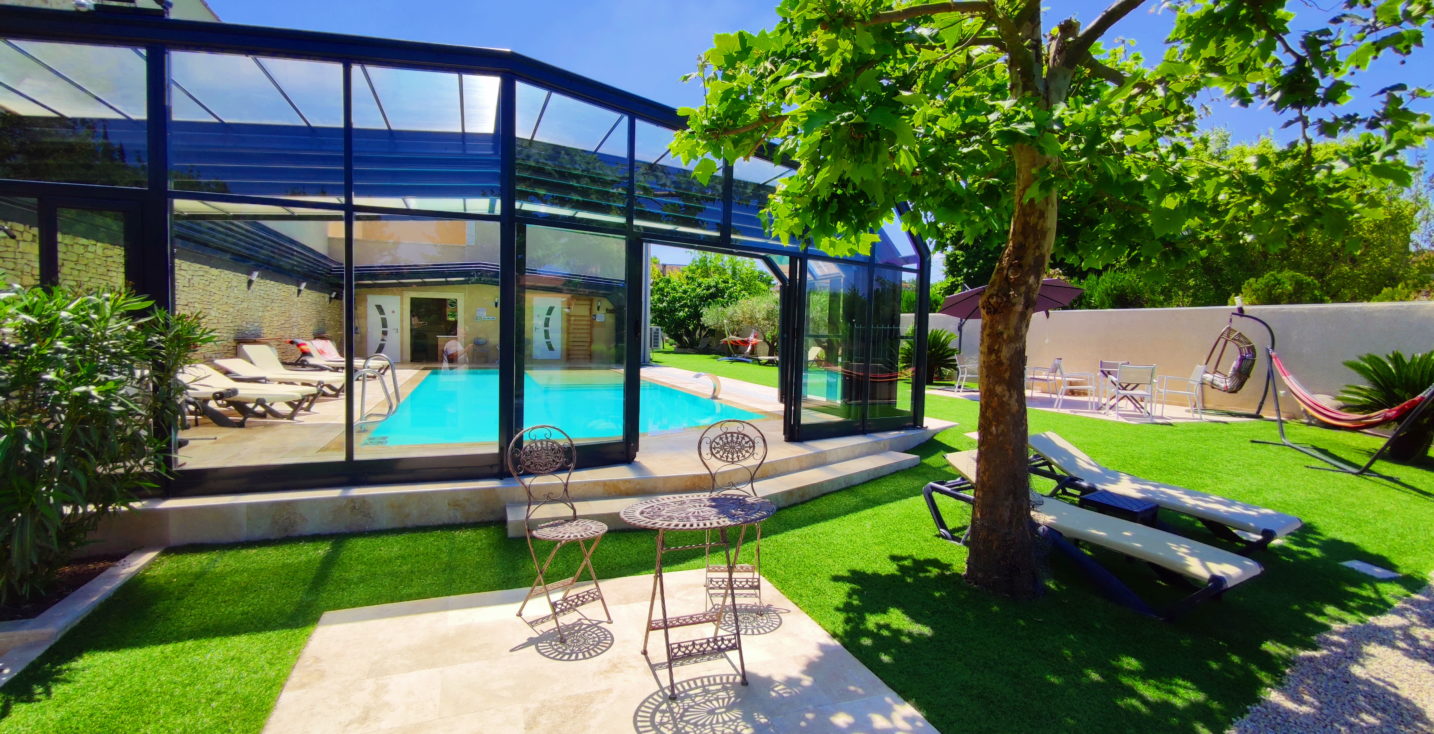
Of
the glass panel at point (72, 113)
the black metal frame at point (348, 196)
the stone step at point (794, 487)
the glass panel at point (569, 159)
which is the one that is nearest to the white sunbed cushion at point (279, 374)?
the black metal frame at point (348, 196)

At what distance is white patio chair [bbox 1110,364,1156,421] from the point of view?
977cm

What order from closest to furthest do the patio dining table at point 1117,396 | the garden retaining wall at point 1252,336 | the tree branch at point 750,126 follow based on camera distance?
1. the tree branch at point 750,126
2. the garden retaining wall at point 1252,336
3. the patio dining table at point 1117,396

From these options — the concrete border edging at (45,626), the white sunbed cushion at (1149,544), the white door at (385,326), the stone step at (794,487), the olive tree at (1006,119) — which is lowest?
the concrete border edging at (45,626)

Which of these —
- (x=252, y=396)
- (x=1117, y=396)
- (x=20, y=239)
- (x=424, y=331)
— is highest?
(x=20, y=239)

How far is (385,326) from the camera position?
18.1 ft

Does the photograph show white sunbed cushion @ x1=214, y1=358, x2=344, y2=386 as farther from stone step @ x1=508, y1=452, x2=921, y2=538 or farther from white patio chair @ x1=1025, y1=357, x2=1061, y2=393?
white patio chair @ x1=1025, y1=357, x2=1061, y2=393

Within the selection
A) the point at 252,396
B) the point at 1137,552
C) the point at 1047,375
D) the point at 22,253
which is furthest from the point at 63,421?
the point at 1047,375

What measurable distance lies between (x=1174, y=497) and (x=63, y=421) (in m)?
7.27

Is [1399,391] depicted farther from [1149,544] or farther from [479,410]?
[479,410]

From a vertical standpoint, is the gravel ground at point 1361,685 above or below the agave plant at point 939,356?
below

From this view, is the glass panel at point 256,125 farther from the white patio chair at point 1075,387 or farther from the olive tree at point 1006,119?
the white patio chair at point 1075,387

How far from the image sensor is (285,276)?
5.70 m

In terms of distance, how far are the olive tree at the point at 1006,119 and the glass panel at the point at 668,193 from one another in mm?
2075

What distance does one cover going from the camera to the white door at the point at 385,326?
207 inches
